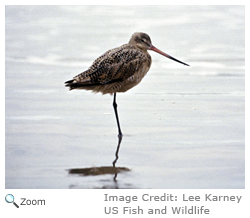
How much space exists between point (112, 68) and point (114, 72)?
5 centimetres

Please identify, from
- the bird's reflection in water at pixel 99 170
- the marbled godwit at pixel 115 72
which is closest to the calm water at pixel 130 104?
the bird's reflection in water at pixel 99 170

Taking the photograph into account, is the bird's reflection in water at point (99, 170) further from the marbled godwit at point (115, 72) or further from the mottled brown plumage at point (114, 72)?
the mottled brown plumage at point (114, 72)

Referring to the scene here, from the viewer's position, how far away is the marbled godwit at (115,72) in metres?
5.56

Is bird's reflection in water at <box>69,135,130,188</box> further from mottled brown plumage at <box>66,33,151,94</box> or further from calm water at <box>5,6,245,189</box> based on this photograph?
mottled brown plumage at <box>66,33,151,94</box>

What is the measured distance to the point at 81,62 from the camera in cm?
966

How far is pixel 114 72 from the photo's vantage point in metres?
5.64

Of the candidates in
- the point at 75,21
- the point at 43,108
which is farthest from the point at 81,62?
the point at 43,108

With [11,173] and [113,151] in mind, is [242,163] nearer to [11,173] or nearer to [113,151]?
[113,151]

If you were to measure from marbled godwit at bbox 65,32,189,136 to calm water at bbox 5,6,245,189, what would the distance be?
512mm

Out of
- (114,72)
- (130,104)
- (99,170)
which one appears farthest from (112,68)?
(99,170)

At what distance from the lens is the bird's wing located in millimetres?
5562
